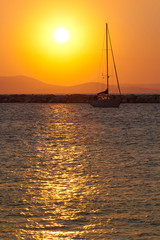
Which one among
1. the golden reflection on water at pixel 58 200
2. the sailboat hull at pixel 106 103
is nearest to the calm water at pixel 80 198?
the golden reflection on water at pixel 58 200

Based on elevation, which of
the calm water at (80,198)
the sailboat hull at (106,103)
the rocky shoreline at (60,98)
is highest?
the calm water at (80,198)

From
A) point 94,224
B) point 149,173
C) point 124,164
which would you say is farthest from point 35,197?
point 124,164

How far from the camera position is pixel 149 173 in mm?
14578

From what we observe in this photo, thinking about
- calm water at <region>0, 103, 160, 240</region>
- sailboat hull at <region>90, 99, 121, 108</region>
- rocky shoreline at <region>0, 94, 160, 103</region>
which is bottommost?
rocky shoreline at <region>0, 94, 160, 103</region>

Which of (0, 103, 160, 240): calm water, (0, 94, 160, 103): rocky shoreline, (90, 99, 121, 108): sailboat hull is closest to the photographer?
(0, 103, 160, 240): calm water

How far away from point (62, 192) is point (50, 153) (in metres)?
10.2

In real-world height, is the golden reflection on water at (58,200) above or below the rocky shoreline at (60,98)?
above

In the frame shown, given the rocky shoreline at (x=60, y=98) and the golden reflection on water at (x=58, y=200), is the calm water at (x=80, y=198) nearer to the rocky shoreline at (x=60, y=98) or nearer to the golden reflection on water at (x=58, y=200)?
the golden reflection on water at (x=58, y=200)

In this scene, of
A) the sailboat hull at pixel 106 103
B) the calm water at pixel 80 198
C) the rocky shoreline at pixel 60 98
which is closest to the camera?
the calm water at pixel 80 198

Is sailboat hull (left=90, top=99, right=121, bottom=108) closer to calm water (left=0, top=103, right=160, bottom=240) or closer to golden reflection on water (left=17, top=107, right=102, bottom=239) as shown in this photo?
calm water (left=0, top=103, right=160, bottom=240)

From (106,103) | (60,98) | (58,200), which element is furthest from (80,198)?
(60,98)

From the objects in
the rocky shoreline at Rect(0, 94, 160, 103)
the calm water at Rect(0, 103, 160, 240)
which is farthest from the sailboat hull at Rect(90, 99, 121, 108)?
the rocky shoreline at Rect(0, 94, 160, 103)

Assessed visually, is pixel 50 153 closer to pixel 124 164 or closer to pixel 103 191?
pixel 124 164

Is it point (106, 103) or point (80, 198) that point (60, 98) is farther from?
point (80, 198)
